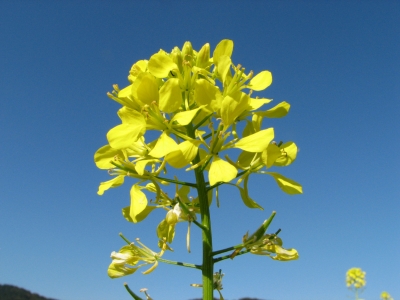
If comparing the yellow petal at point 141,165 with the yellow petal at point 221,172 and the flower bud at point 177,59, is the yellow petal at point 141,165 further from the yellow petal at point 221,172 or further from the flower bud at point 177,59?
the flower bud at point 177,59

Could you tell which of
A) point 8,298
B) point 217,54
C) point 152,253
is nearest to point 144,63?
point 217,54

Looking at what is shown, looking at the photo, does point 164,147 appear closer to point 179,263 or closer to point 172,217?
point 172,217

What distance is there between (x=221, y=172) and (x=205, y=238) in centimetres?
53

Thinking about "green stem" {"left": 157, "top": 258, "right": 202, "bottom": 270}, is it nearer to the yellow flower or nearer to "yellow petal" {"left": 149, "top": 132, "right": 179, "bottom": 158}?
the yellow flower

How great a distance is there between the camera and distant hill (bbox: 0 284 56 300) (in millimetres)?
72562

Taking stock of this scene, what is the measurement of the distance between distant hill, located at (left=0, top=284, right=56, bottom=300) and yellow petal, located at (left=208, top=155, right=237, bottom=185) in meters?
82.5

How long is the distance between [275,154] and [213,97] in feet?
2.18

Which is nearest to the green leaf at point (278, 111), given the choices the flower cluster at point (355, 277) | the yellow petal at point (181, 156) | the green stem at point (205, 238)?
the green stem at point (205, 238)

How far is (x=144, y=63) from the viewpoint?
11.5ft

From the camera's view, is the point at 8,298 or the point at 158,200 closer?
the point at 158,200

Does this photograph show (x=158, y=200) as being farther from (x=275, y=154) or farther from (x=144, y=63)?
(x=144, y=63)

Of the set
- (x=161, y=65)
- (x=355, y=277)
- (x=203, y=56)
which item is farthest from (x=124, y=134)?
(x=355, y=277)

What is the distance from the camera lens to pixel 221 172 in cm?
279

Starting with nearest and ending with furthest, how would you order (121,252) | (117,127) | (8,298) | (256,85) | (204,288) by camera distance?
(204,288) → (117,127) → (121,252) → (256,85) → (8,298)
